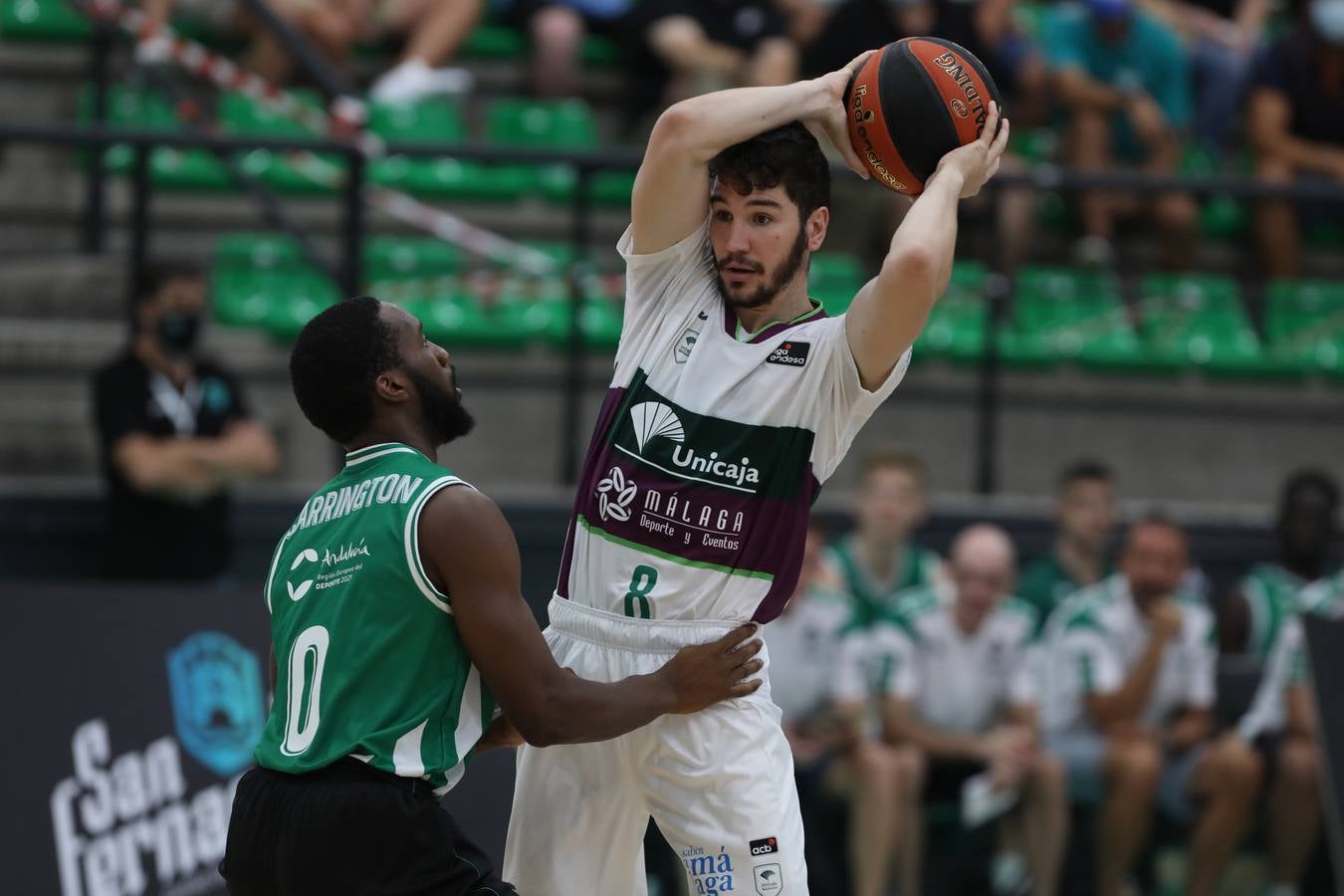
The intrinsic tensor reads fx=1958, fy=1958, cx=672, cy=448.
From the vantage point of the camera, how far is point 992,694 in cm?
798

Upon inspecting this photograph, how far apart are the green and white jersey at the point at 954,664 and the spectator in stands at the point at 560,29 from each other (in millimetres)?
4197

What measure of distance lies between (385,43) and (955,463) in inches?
161

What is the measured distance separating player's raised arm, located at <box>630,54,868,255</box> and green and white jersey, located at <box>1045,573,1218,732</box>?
13.1 feet

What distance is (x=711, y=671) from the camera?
430 centimetres

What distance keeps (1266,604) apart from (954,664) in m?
1.52

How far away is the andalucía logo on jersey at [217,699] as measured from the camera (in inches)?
276

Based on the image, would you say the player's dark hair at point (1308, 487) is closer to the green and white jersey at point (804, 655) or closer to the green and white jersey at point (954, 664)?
the green and white jersey at point (954, 664)

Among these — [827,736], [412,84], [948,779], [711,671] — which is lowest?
[948,779]

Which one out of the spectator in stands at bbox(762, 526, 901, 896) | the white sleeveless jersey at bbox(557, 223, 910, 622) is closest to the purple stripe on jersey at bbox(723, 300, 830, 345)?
the white sleeveless jersey at bbox(557, 223, 910, 622)

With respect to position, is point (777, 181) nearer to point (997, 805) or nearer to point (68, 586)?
point (68, 586)

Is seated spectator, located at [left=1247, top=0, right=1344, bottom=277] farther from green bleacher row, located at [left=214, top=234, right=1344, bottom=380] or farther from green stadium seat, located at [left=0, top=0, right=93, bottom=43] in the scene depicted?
green stadium seat, located at [left=0, top=0, right=93, bottom=43]

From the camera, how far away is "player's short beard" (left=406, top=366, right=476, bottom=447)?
4105mm

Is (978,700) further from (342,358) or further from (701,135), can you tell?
(342,358)

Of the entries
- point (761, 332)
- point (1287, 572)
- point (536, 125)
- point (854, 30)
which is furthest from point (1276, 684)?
point (536, 125)
